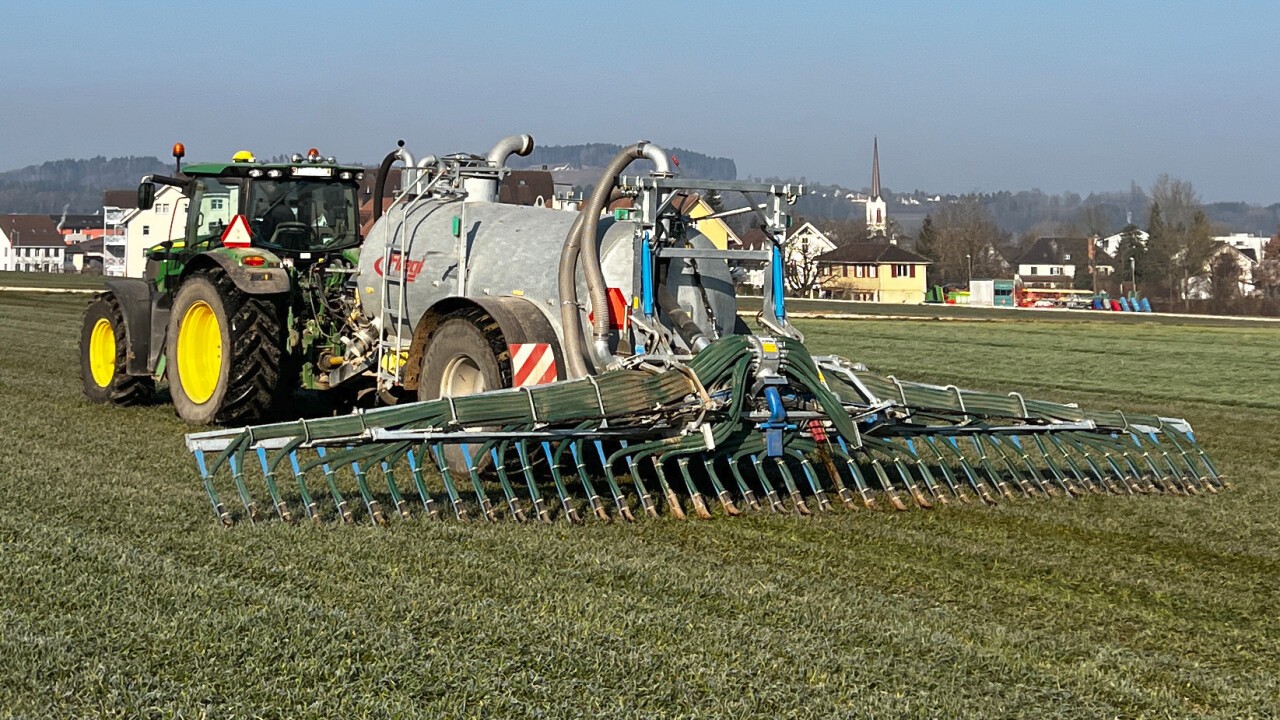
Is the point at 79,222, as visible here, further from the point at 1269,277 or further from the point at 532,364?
the point at 532,364

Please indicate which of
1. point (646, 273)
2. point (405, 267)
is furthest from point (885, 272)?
point (646, 273)

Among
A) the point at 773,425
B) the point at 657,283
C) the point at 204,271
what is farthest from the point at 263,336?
the point at 773,425

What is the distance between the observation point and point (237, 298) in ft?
38.0

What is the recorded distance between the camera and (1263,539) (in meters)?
8.27

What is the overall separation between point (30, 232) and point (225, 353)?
153272 millimetres

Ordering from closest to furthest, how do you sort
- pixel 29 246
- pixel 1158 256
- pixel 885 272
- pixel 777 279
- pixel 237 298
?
pixel 777 279, pixel 237 298, pixel 885 272, pixel 1158 256, pixel 29 246

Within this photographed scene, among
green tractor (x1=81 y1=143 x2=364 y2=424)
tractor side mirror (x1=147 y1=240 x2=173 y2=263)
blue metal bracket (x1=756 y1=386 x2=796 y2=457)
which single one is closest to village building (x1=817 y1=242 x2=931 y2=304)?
tractor side mirror (x1=147 y1=240 x2=173 y2=263)

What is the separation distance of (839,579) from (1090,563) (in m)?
1.52

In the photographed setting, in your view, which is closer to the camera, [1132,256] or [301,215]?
[301,215]

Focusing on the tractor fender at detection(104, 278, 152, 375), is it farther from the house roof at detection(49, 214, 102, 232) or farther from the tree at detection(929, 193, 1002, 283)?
the house roof at detection(49, 214, 102, 232)

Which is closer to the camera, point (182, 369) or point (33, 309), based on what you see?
point (182, 369)

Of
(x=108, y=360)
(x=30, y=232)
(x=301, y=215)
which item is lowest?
(x=108, y=360)

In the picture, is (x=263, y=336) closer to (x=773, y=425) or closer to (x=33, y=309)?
(x=773, y=425)

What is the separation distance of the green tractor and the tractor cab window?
11mm
